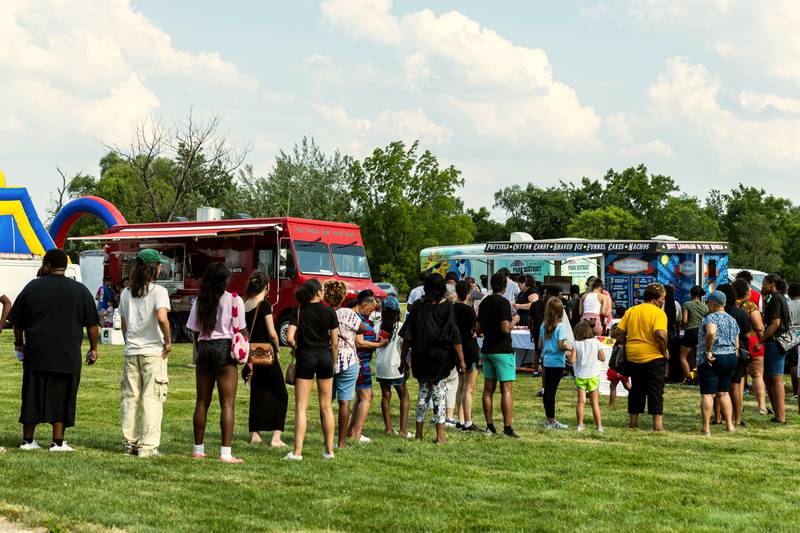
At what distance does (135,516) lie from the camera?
22.4 feet

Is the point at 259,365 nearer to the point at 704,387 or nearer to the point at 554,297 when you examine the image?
the point at 554,297

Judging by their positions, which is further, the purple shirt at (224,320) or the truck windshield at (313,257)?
the truck windshield at (313,257)

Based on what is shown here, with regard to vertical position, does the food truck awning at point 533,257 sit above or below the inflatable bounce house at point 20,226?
below

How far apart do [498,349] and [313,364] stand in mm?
2863

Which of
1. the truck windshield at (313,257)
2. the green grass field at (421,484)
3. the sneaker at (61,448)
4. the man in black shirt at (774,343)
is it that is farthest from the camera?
the truck windshield at (313,257)

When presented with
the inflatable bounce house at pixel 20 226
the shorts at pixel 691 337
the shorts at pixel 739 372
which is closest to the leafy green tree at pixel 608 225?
the inflatable bounce house at pixel 20 226

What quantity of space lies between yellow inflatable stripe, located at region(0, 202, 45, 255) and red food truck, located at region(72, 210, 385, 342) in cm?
193

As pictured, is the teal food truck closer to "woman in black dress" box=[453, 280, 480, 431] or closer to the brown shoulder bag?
"woman in black dress" box=[453, 280, 480, 431]

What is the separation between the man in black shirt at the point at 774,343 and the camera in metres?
13.3

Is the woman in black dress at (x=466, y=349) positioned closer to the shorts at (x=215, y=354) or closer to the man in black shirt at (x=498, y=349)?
the man in black shirt at (x=498, y=349)

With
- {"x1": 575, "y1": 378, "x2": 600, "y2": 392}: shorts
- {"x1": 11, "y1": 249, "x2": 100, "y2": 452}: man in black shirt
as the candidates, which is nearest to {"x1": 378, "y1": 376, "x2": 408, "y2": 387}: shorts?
{"x1": 575, "y1": 378, "x2": 600, "y2": 392}: shorts

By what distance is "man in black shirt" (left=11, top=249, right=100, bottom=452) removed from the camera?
941 centimetres

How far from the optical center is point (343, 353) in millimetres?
10094

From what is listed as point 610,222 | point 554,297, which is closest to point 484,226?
point 610,222
